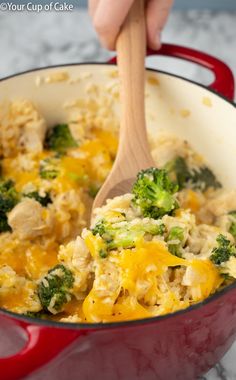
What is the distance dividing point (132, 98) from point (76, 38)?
3.15 ft

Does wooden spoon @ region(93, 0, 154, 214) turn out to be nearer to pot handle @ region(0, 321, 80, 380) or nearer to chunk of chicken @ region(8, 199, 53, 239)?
chunk of chicken @ region(8, 199, 53, 239)

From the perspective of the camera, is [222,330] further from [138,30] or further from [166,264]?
[138,30]

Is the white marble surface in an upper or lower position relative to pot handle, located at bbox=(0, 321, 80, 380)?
upper

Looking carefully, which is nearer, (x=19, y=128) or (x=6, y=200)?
(x=6, y=200)

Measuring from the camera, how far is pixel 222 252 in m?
1.30

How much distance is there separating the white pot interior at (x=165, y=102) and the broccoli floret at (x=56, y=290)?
1.98 ft

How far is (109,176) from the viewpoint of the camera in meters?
1.62

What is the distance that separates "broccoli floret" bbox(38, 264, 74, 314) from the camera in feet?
4.34

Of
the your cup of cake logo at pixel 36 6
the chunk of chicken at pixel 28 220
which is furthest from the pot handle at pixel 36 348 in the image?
the your cup of cake logo at pixel 36 6

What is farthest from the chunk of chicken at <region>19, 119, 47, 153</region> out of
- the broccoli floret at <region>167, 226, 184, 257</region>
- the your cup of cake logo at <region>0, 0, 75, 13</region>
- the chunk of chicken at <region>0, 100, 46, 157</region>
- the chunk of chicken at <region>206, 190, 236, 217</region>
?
the your cup of cake logo at <region>0, 0, 75, 13</region>

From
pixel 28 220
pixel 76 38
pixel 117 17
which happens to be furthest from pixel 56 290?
pixel 76 38

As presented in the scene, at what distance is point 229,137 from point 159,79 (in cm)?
25

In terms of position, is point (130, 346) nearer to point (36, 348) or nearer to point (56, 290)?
point (36, 348)

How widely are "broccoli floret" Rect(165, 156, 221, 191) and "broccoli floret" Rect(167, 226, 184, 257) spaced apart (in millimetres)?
422
